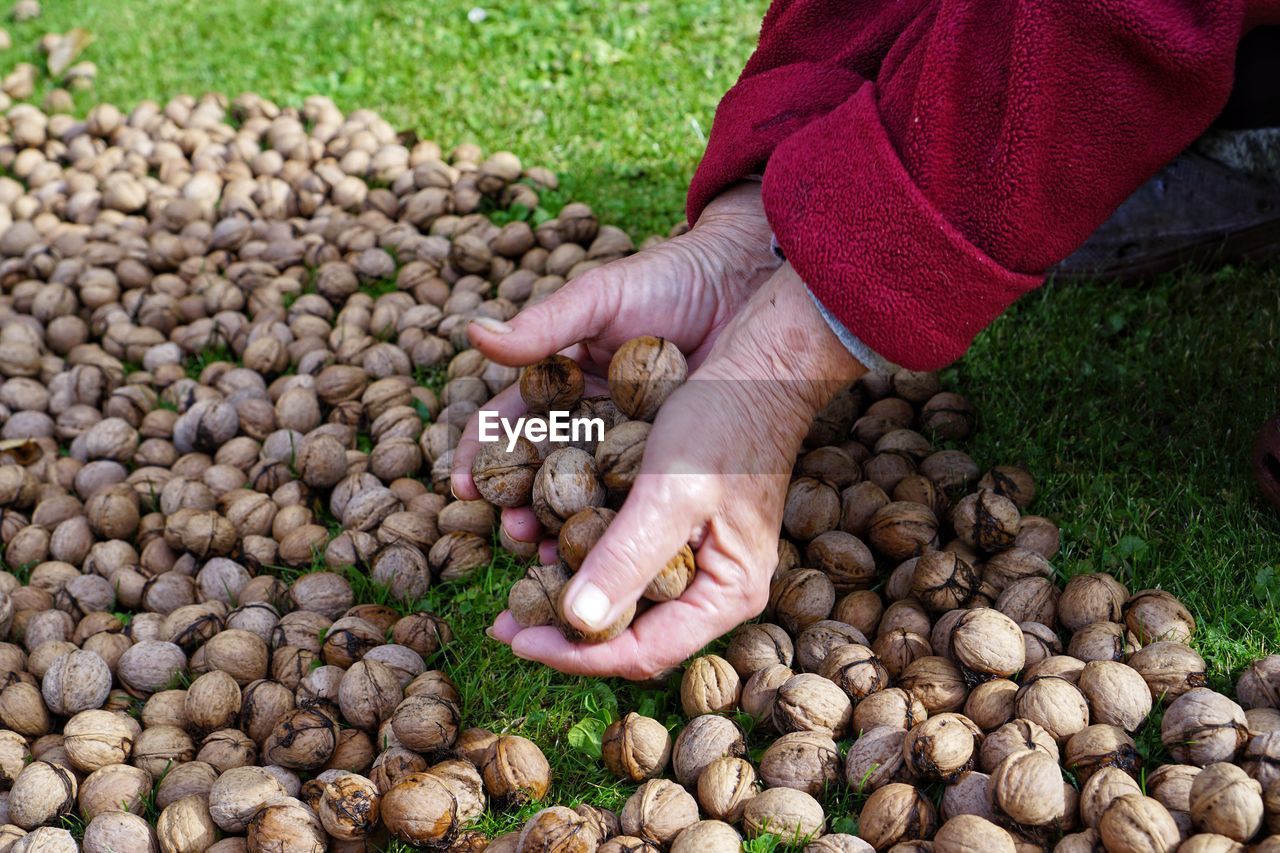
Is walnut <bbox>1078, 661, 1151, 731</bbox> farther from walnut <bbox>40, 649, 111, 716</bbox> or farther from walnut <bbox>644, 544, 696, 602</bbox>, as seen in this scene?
walnut <bbox>40, 649, 111, 716</bbox>

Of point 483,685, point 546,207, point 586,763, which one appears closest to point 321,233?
point 546,207

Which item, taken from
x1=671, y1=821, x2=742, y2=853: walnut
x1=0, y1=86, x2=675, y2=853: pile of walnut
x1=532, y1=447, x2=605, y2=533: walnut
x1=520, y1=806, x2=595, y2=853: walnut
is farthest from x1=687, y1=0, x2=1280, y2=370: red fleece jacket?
x1=0, y1=86, x2=675, y2=853: pile of walnut

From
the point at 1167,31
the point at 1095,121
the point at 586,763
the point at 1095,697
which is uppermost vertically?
the point at 1167,31

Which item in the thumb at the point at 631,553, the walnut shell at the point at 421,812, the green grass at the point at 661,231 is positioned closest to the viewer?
the thumb at the point at 631,553

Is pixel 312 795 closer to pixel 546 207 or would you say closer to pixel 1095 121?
pixel 1095 121

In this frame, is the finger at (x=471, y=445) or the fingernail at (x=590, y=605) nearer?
the fingernail at (x=590, y=605)

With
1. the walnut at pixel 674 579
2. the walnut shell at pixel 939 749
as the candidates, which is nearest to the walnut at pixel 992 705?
the walnut shell at pixel 939 749

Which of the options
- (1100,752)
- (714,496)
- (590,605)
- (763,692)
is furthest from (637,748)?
(1100,752)

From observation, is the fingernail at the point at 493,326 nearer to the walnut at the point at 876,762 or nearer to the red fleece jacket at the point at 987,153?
the red fleece jacket at the point at 987,153
